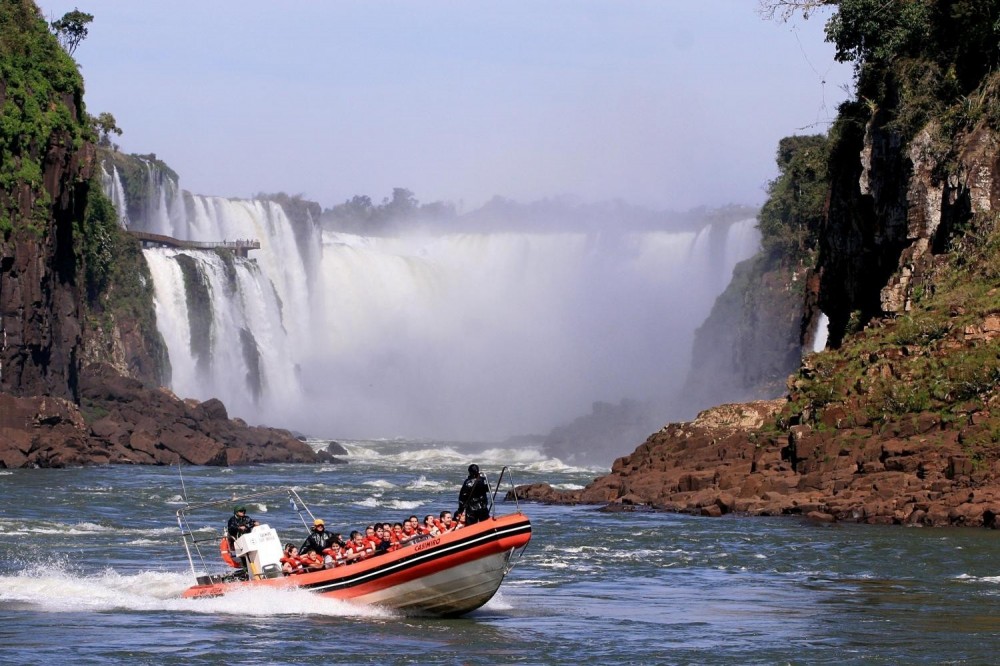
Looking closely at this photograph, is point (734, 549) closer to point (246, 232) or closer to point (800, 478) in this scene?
point (800, 478)

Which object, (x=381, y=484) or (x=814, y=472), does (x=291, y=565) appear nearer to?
(x=814, y=472)

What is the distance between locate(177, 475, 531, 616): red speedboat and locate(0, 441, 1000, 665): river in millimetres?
251

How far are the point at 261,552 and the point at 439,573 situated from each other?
3347mm

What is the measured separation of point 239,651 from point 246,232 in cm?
9278

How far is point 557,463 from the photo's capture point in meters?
85.9

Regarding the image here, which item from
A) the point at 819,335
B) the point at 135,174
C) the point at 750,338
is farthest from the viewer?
the point at 135,174

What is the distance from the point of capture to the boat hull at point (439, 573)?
25.9 m

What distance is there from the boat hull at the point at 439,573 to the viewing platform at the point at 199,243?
76.5 m

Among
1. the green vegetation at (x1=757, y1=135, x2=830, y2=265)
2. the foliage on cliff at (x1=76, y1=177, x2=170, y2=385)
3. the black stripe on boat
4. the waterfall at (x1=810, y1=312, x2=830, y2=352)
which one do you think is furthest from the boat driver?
the foliage on cliff at (x1=76, y1=177, x2=170, y2=385)

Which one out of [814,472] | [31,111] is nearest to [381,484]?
[814,472]

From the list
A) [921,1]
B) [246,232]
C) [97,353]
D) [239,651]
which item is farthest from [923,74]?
[246,232]

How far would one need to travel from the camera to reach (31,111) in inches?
2840

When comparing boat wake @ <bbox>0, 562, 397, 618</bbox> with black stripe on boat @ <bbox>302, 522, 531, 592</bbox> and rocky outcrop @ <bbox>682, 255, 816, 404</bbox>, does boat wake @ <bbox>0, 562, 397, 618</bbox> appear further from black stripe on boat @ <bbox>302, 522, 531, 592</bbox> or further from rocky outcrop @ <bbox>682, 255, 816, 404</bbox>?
rocky outcrop @ <bbox>682, 255, 816, 404</bbox>

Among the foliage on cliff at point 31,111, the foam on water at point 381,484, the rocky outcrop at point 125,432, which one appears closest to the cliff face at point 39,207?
the foliage on cliff at point 31,111
